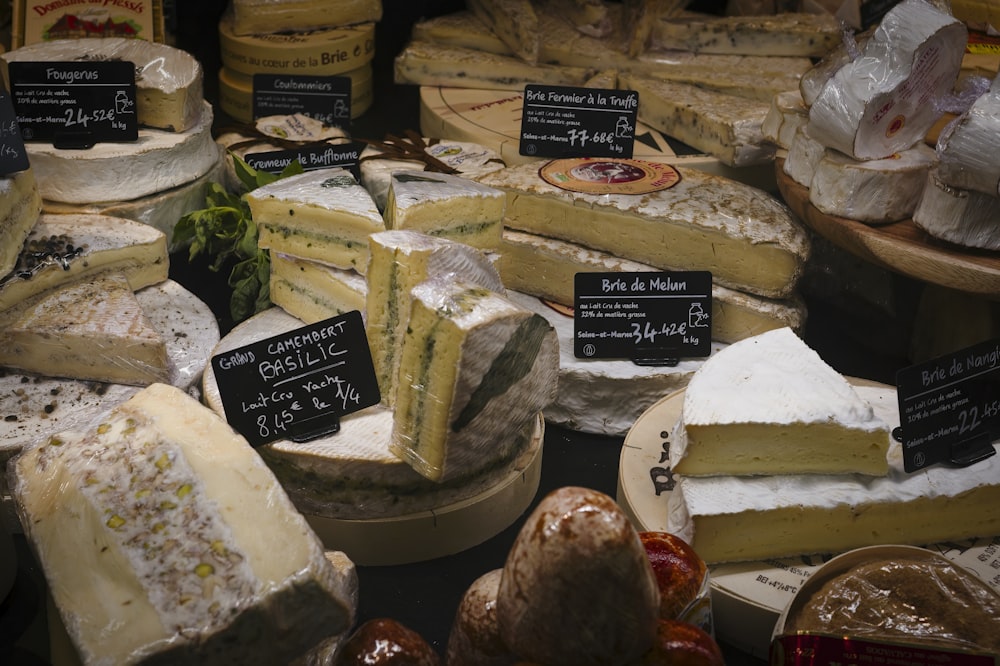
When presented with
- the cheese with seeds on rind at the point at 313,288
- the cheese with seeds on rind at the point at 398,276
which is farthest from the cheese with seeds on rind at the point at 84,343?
the cheese with seeds on rind at the point at 398,276

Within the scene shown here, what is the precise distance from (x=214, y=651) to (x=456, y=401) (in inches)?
24.2

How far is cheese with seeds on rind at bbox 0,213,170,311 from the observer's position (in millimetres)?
2266

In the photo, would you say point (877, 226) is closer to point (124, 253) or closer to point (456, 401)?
point (456, 401)

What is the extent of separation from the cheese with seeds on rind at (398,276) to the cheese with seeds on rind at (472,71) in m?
1.98

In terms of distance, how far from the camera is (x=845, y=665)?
1353 millimetres

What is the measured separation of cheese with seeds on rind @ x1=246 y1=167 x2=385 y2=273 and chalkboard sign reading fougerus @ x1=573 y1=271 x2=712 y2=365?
1.80 ft

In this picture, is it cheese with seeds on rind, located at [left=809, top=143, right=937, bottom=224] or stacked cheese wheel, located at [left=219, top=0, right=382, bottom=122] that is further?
stacked cheese wheel, located at [left=219, top=0, right=382, bottom=122]

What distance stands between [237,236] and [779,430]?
64.8 inches

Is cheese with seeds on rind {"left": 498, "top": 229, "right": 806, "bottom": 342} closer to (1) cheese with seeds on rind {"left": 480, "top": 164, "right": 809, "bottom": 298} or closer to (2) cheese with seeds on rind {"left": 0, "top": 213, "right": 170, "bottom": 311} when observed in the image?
(1) cheese with seeds on rind {"left": 480, "top": 164, "right": 809, "bottom": 298}

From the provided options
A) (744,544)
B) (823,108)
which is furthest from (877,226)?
(744,544)

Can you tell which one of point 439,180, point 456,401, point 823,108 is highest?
point 823,108

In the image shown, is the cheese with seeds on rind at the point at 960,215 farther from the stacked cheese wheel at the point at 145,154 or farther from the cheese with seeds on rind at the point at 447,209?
the stacked cheese wheel at the point at 145,154

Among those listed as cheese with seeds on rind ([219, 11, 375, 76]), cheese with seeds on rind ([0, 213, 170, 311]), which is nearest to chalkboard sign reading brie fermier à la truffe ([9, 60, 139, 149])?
cheese with seeds on rind ([0, 213, 170, 311])

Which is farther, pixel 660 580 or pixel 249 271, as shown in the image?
pixel 249 271
